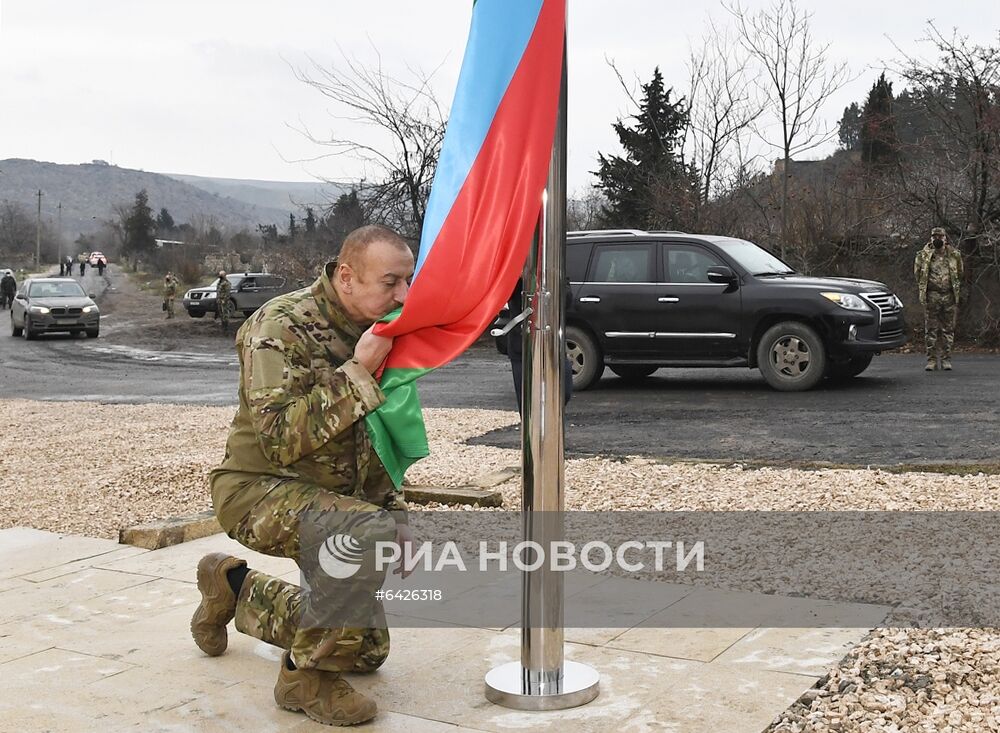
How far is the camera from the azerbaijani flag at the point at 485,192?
135 inches

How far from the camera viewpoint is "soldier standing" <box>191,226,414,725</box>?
3404 millimetres

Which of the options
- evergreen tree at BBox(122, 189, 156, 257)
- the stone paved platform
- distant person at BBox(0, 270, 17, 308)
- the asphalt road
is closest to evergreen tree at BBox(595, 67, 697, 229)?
the asphalt road

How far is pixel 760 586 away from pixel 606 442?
4928 mm

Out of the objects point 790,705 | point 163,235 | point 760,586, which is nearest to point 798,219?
point 760,586

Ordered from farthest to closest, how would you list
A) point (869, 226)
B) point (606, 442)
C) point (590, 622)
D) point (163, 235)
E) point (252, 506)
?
point (163, 235) → point (869, 226) → point (606, 442) → point (590, 622) → point (252, 506)

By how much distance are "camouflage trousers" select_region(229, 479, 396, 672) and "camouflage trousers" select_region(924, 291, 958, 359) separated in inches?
515

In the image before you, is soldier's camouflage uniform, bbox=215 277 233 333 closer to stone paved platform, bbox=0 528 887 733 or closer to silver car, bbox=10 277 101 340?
silver car, bbox=10 277 101 340

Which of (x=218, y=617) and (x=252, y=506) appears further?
(x=218, y=617)

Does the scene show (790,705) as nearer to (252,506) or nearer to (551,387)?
(551,387)

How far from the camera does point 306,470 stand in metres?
3.65

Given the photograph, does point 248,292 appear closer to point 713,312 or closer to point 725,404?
point 713,312

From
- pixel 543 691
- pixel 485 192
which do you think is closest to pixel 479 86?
pixel 485 192

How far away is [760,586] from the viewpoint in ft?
16.3

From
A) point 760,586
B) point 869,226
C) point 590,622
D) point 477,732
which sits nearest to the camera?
point 477,732
